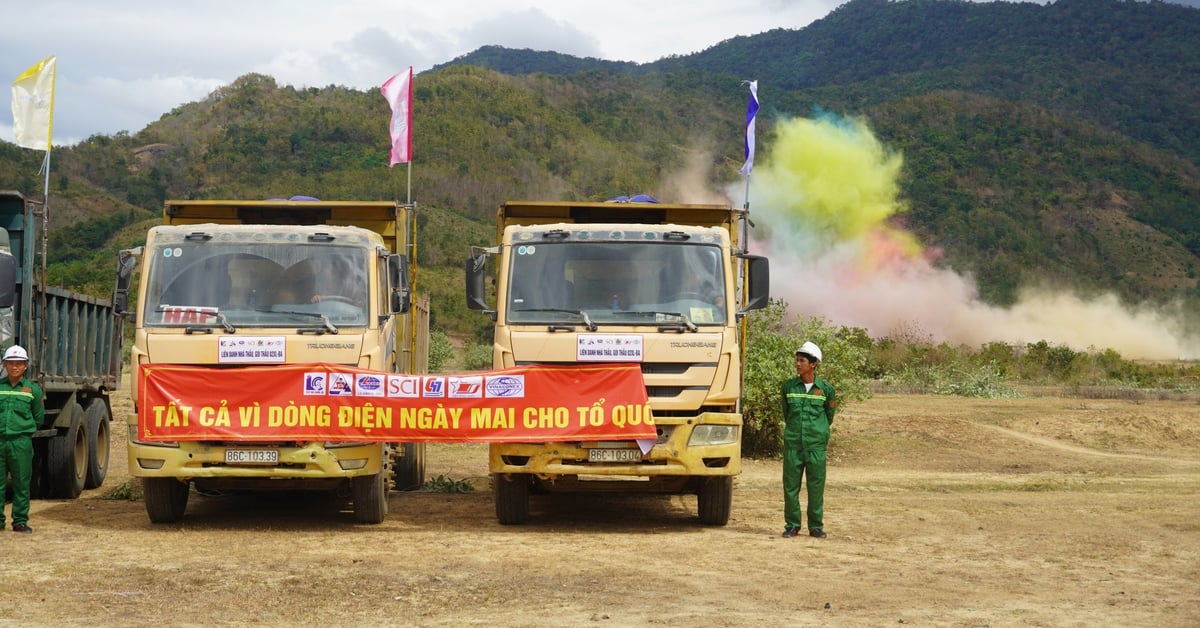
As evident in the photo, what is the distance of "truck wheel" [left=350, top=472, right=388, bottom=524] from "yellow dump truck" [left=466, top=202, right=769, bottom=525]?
116 cm

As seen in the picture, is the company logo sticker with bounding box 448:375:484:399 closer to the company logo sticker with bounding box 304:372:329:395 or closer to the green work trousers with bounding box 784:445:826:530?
the company logo sticker with bounding box 304:372:329:395

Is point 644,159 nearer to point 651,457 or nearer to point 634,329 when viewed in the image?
point 634,329

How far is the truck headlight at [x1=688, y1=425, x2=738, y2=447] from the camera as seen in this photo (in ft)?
41.4

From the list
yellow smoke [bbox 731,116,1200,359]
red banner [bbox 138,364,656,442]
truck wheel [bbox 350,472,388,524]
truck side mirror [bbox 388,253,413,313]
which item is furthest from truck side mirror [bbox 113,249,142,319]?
yellow smoke [bbox 731,116,1200,359]

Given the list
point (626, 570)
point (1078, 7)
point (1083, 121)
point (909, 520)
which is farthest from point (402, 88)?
Result: point (1078, 7)

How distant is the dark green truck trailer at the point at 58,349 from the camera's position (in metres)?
13.9

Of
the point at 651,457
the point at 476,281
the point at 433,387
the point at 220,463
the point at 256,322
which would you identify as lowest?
the point at 220,463

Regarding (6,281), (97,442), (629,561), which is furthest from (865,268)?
(6,281)

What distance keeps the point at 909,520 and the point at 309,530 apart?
21.1 feet

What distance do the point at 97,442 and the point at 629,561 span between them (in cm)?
865

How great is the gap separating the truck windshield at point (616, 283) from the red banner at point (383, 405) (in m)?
0.55

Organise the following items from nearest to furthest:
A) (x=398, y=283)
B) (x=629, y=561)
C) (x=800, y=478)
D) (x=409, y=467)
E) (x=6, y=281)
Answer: (x=629, y=561) < (x=6, y=281) < (x=800, y=478) < (x=398, y=283) < (x=409, y=467)

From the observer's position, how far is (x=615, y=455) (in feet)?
41.8

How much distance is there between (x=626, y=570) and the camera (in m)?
10.8
